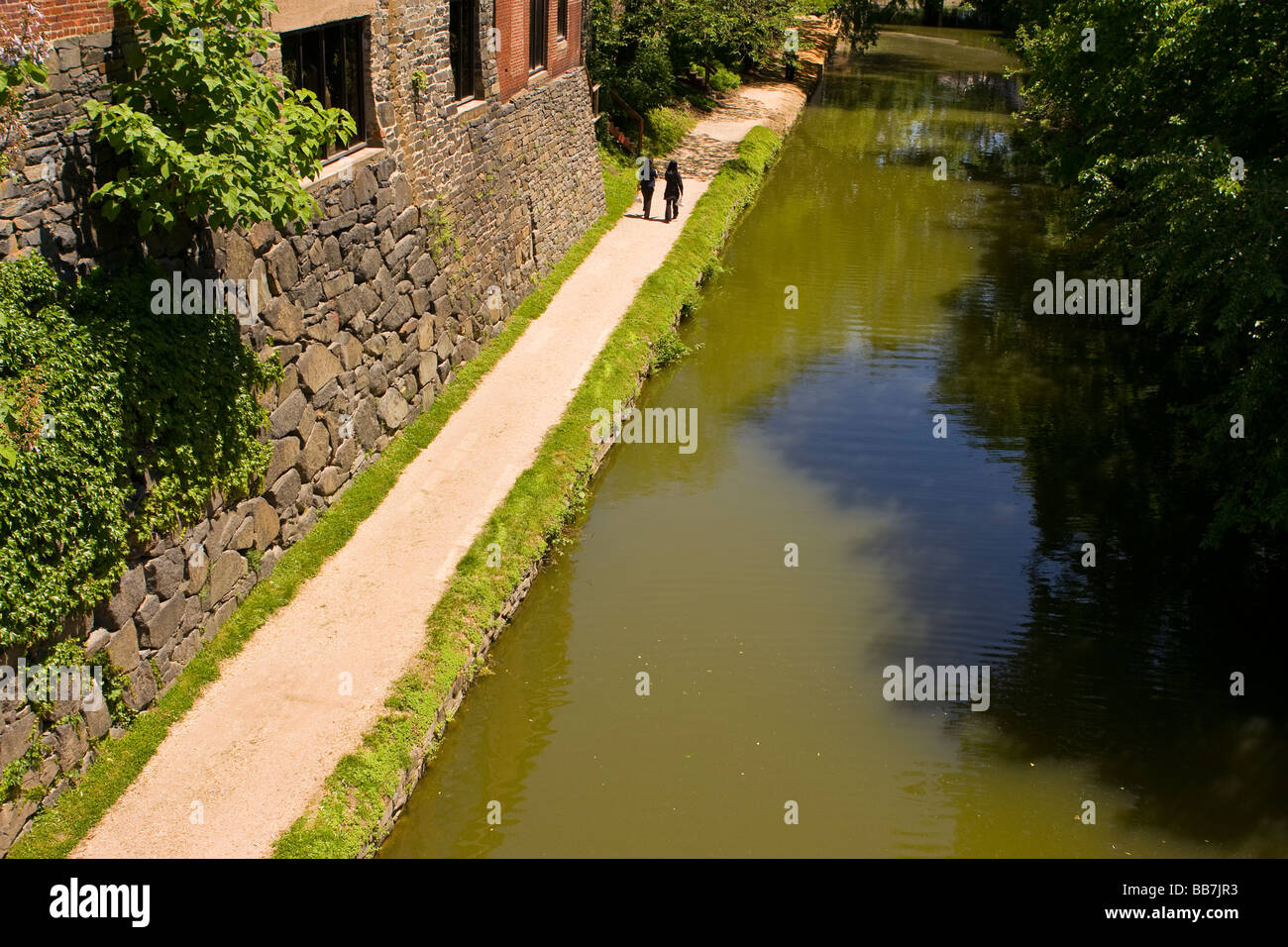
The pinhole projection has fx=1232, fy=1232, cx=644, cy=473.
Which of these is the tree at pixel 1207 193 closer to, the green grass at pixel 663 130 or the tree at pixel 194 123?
the tree at pixel 194 123

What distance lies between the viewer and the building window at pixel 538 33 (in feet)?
71.1

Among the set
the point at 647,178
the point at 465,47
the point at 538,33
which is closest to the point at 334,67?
the point at 465,47

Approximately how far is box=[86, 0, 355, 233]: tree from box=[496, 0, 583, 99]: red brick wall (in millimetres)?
9668

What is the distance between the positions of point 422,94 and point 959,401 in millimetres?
8910

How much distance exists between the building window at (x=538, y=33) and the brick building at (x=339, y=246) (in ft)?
0.17

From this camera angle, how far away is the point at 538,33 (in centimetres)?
2220

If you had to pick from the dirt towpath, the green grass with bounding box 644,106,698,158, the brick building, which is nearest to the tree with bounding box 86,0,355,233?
the brick building

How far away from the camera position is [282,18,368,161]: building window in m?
13.3

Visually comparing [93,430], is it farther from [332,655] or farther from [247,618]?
[332,655]

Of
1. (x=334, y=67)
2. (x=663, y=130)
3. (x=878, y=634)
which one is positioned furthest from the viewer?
(x=663, y=130)

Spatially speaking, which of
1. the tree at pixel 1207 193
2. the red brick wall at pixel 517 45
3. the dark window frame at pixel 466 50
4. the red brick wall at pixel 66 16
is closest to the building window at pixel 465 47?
the dark window frame at pixel 466 50

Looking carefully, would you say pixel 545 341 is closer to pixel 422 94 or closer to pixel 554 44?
pixel 422 94

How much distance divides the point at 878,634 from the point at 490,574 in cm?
398

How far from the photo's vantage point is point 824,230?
2712 centimetres
